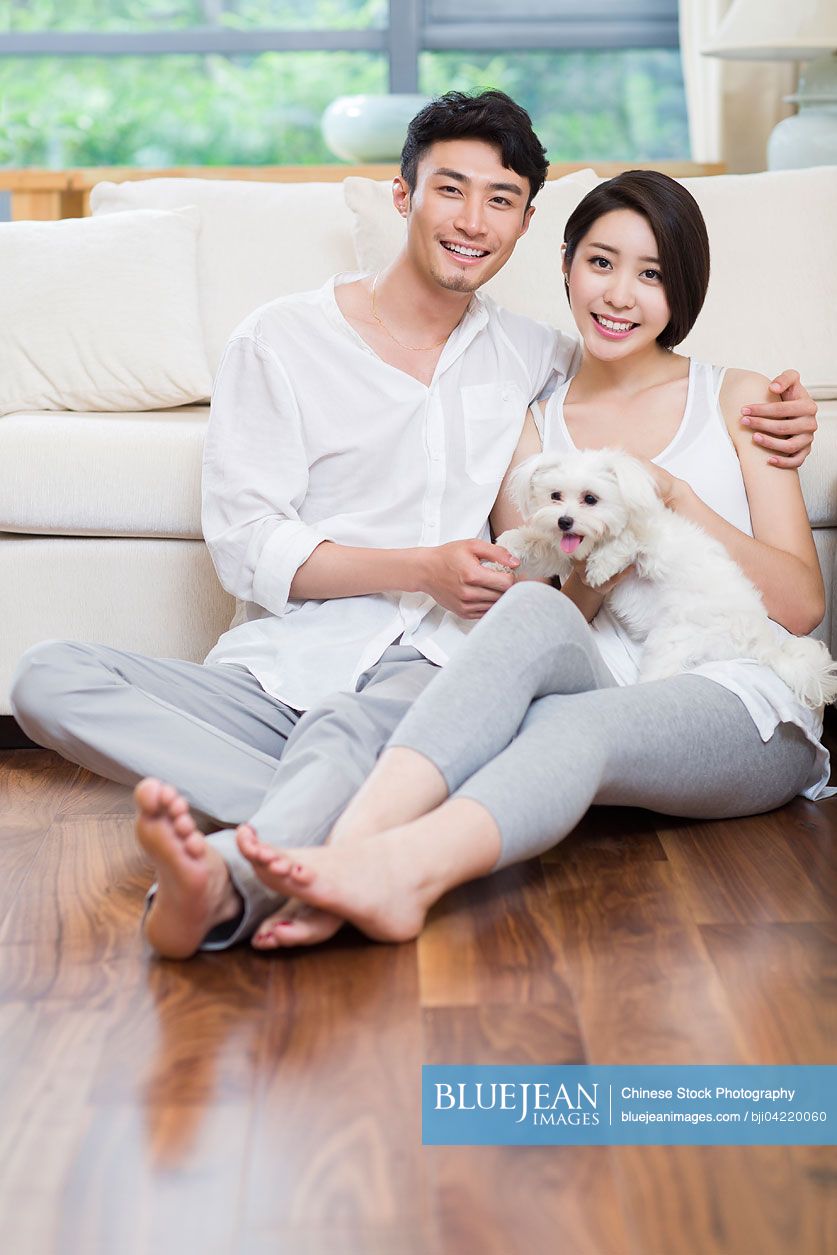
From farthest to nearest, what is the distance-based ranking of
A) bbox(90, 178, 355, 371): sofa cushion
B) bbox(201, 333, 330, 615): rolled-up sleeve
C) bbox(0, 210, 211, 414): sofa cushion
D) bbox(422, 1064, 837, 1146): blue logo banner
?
1. bbox(90, 178, 355, 371): sofa cushion
2. bbox(0, 210, 211, 414): sofa cushion
3. bbox(201, 333, 330, 615): rolled-up sleeve
4. bbox(422, 1064, 837, 1146): blue logo banner

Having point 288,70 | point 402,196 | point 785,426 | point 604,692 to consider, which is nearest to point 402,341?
point 402,196

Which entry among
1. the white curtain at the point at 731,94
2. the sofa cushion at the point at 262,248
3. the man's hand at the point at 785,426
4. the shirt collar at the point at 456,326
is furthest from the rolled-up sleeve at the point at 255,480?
the white curtain at the point at 731,94

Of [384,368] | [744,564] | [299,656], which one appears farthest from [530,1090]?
[384,368]

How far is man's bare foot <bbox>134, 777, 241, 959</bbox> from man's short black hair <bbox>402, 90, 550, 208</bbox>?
3.55 feet

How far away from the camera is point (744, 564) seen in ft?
6.40

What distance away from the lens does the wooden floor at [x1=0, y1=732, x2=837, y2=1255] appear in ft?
3.55

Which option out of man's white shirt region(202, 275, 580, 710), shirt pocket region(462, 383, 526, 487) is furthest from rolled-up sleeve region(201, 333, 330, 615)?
shirt pocket region(462, 383, 526, 487)

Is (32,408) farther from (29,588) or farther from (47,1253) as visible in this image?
(47,1253)

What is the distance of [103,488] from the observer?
92.0 inches

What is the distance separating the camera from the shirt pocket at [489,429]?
6.68ft

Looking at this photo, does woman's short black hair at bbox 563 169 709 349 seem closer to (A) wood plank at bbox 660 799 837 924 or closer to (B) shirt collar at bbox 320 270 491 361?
(B) shirt collar at bbox 320 270 491 361

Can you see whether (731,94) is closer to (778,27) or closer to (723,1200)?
(778,27)

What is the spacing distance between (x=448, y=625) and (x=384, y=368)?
15.7 inches

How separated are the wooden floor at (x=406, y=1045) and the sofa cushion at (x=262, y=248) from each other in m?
1.36
